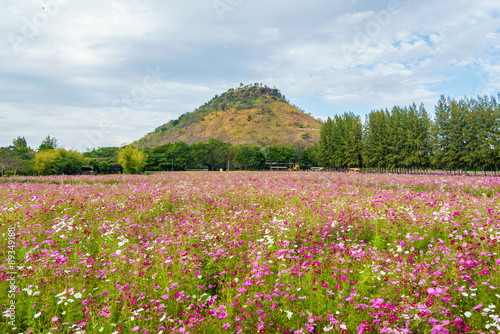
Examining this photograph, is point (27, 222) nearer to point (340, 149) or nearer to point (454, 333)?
point (454, 333)

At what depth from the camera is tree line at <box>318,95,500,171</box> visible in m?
39.7

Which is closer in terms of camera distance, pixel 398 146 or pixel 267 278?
pixel 267 278

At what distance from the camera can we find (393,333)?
283 centimetres

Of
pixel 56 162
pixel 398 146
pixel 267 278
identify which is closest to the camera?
pixel 267 278

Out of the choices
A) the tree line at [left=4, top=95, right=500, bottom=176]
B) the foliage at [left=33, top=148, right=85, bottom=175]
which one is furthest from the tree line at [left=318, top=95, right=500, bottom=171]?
the foliage at [left=33, top=148, right=85, bottom=175]

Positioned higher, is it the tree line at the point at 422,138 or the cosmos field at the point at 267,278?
the tree line at the point at 422,138

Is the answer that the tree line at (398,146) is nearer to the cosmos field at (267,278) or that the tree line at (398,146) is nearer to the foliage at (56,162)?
the foliage at (56,162)

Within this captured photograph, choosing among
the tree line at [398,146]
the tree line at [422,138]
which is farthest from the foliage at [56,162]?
the tree line at [422,138]

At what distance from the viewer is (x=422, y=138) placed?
5012 cm

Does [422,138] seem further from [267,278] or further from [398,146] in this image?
[267,278]

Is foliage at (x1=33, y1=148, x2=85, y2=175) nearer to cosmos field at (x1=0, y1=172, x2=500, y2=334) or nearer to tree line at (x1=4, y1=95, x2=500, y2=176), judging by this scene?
tree line at (x1=4, y1=95, x2=500, y2=176)

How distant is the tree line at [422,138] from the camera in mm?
39688

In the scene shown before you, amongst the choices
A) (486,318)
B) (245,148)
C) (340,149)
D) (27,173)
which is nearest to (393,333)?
(486,318)

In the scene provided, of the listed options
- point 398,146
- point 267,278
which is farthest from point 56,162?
point 398,146
